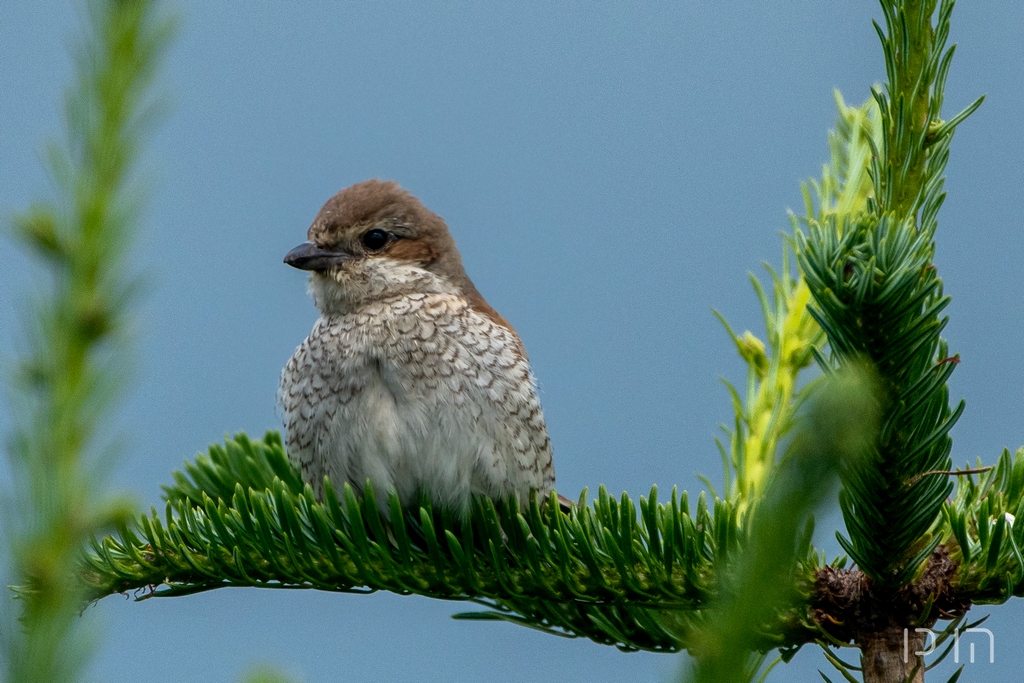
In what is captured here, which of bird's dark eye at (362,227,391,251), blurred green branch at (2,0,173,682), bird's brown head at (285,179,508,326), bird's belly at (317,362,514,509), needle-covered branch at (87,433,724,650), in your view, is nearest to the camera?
blurred green branch at (2,0,173,682)

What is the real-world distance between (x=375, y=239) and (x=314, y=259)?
0.78 ft

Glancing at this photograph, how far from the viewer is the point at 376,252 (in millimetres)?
3502

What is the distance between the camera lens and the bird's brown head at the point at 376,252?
3.36m

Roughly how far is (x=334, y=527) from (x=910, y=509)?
3.03ft

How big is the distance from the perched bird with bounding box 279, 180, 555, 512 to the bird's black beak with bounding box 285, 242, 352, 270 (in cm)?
16

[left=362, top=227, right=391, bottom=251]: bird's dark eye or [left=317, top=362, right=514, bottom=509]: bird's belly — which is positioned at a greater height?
[left=362, top=227, right=391, bottom=251]: bird's dark eye

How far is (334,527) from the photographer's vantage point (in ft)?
5.90

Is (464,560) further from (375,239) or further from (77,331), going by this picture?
(375,239)

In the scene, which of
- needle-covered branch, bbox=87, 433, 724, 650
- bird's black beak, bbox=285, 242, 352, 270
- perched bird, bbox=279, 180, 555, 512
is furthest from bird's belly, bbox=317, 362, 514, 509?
needle-covered branch, bbox=87, 433, 724, 650

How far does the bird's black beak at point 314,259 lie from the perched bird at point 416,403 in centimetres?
16

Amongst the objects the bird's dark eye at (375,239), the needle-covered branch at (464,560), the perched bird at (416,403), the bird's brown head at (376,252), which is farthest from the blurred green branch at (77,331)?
the bird's dark eye at (375,239)

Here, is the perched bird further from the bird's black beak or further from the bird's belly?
the bird's black beak


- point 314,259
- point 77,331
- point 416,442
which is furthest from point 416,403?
point 77,331

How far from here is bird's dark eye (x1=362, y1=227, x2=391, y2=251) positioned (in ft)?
11.5
